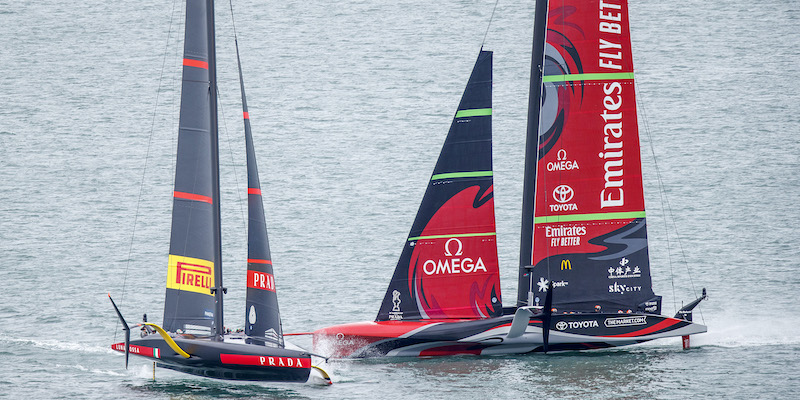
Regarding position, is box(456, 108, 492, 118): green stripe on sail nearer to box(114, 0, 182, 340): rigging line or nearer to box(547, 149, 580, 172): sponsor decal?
box(547, 149, 580, 172): sponsor decal

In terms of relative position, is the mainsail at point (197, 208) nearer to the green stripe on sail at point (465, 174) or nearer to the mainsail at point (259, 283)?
the mainsail at point (259, 283)

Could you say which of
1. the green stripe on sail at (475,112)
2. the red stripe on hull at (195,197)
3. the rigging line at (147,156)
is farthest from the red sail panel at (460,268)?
the rigging line at (147,156)

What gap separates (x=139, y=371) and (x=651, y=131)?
46468 mm

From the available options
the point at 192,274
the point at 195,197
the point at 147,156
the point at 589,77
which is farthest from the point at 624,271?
the point at 147,156

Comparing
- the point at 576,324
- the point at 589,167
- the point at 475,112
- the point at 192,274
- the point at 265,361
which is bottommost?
the point at 265,361

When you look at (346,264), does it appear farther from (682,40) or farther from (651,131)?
(682,40)

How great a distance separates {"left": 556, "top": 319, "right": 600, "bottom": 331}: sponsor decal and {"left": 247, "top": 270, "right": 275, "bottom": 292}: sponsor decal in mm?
7697

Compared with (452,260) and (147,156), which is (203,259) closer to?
(452,260)

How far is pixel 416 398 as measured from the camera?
93.5ft

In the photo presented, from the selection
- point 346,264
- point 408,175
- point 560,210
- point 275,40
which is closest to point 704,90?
point 408,175

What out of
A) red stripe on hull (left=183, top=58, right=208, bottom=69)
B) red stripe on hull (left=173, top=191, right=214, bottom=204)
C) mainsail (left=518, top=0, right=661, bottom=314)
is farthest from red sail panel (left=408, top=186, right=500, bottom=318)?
red stripe on hull (left=183, top=58, right=208, bottom=69)

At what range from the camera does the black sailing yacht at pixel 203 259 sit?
28453mm

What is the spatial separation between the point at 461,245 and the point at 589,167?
157 inches

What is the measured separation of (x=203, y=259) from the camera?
29219 millimetres
